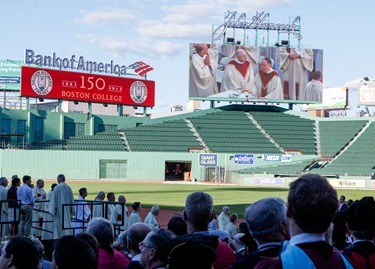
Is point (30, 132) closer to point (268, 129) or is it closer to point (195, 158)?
point (195, 158)

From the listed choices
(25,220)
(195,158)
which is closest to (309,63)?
(195,158)

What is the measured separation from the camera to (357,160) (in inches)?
2790

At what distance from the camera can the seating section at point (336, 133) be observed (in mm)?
76625

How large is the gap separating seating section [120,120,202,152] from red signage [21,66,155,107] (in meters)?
3.44

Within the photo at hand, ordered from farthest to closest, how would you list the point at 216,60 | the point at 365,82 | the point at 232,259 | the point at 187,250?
the point at 365,82
the point at 216,60
the point at 232,259
the point at 187,250

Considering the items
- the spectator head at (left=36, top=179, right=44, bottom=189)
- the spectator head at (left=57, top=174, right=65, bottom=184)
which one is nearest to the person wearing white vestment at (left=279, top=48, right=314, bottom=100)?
the spectator head at (left=36, top=179, right=44, bottom=189)

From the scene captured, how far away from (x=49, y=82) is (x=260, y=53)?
27.1 metres

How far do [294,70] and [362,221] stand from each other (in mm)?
74125

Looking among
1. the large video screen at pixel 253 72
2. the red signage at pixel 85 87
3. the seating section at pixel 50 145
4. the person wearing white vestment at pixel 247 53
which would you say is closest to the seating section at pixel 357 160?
the large video screen at pixel 253 72

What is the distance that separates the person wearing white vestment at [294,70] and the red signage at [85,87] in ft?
56.9

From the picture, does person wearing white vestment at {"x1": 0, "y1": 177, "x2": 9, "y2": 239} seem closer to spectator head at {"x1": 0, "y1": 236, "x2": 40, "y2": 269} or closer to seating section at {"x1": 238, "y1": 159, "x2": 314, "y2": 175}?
spectator head at {"x1": 0, "y1": 236, "x2": 40, "y2": 269}

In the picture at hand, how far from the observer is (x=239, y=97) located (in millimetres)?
77812

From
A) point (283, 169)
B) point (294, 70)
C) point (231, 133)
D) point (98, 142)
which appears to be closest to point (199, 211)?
point (283, 169)

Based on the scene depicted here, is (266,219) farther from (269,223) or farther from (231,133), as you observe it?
(231,133)
